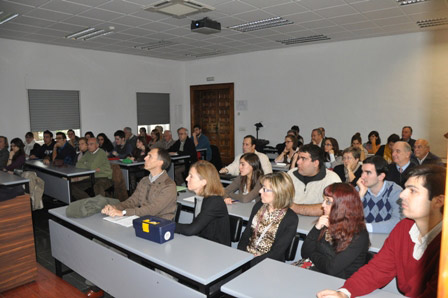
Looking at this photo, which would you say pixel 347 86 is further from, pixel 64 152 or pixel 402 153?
pixel 64 152

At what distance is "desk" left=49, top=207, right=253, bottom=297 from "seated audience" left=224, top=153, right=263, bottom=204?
1.26m

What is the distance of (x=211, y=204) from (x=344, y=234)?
3.54 feet

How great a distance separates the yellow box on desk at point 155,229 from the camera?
94.6 inches

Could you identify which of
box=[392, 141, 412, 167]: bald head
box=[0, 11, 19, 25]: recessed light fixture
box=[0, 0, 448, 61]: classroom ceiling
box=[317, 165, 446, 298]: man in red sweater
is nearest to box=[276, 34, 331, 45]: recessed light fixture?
box=[0, 0, 448, 61]: classroom ceiling

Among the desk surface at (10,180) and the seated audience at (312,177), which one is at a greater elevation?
the seated audience at (312,177)

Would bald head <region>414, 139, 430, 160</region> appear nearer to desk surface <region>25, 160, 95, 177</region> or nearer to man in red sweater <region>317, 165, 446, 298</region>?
man in red sweater <region>317, 165, 446, 298</region>

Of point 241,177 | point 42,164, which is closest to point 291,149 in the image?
point 241,177

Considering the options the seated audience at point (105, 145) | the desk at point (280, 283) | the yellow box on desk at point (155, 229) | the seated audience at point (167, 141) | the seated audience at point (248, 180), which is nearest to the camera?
the desk at point (280, 283)

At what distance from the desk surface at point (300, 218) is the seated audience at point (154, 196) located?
1.54 feet

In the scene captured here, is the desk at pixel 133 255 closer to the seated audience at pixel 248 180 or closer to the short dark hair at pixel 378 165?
the seated audience at pixel 248 180

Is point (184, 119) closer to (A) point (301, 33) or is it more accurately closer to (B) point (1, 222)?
(A) point (301, 33)

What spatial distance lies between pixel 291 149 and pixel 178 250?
4130 millimetres

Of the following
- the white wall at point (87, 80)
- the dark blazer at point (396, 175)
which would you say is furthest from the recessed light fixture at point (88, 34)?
the dark blazer at point (396, 175)

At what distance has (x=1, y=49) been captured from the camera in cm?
747
